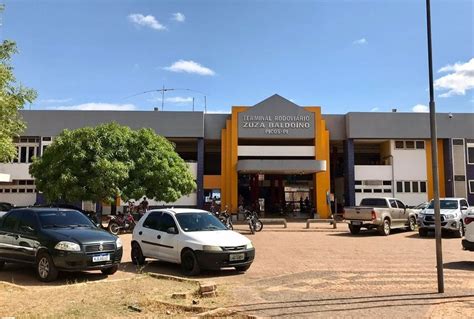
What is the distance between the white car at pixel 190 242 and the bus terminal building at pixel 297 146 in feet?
83.8

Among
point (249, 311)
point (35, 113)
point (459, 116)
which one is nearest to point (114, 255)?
point (249, 311)

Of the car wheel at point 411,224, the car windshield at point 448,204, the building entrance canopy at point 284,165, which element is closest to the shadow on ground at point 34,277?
the car windshield at point 448,204

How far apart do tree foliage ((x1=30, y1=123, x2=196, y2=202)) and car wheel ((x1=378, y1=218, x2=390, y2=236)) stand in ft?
36.1

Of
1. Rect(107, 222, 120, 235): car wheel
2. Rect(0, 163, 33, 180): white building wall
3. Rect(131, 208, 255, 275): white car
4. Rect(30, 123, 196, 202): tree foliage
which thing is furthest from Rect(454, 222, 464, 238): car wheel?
Rect(0, 163, 33, 180): white building wall

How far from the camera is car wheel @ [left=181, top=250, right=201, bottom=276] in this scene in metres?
10.6

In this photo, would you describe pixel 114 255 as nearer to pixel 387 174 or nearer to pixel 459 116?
pixel 387 174

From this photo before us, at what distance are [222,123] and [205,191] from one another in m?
5.97

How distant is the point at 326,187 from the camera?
38312mm

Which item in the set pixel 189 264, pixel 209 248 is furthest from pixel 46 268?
pixel 209 248

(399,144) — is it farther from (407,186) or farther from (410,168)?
(407,186)

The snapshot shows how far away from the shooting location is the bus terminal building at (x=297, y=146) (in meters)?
38.2

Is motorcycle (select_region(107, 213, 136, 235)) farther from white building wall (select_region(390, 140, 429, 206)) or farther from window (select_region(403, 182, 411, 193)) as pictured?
window (select_region(403, 182, 411, 193))

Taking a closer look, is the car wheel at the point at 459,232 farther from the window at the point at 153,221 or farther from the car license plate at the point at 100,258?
the car license plate at the point at 100,258

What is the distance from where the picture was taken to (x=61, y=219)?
11070 millimetres
